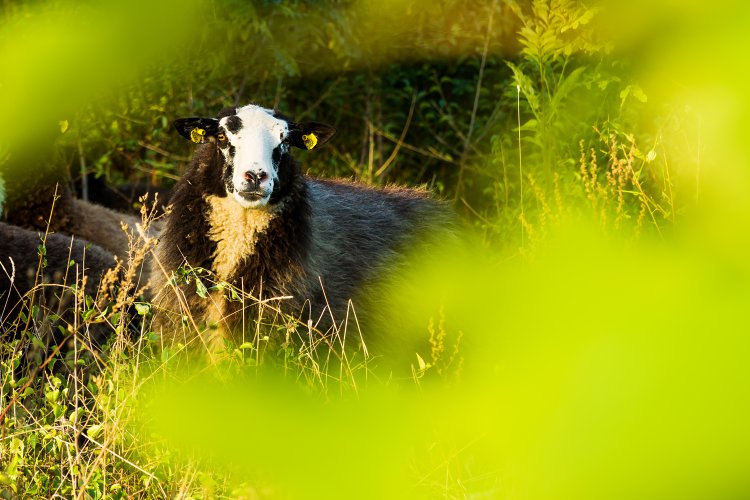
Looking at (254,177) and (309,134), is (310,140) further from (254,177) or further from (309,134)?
(254,177)

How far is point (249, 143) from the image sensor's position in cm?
509

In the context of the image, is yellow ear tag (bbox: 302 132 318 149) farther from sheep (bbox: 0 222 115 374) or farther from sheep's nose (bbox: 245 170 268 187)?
sheep (bbox: 0 222 115 374)

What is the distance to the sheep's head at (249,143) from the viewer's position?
4.90m

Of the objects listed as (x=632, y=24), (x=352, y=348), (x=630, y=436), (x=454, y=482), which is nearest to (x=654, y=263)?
(x=630, y=436)

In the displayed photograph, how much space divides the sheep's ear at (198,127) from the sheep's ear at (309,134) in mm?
465

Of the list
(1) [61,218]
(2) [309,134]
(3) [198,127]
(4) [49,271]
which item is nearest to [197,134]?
(3) [198,127]

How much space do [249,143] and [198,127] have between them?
543mm

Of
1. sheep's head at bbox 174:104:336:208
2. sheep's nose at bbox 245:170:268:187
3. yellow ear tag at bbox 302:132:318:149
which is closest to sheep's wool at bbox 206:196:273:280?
sheep's head at bbox 174:104:336:208

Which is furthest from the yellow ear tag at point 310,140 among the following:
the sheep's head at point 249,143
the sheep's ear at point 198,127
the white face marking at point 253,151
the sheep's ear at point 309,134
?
the sheep's ear at point 198,127

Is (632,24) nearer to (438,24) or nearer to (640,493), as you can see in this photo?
(640,493)

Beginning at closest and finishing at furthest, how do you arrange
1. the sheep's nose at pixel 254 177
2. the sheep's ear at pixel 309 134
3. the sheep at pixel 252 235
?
the sheep's nose at pixel 254 177 < the sheep at pixel 252 235 < the sheep's ear at pixel 309 134

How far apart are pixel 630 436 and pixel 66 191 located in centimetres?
830

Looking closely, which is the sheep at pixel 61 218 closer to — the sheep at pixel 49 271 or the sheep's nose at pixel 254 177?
the sheep at pixel 49 271

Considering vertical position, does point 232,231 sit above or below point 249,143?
below
